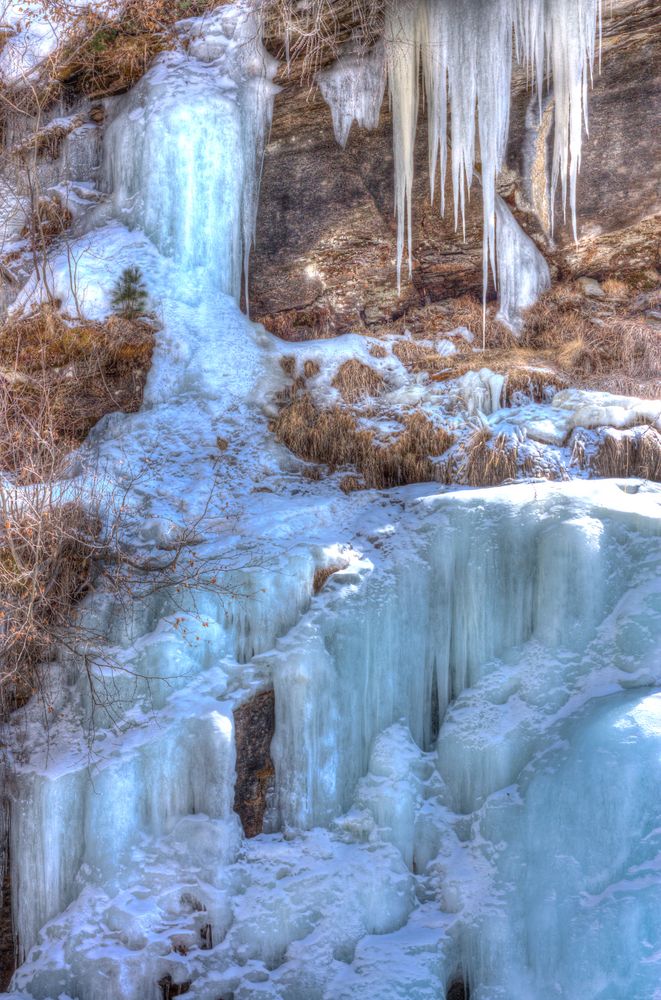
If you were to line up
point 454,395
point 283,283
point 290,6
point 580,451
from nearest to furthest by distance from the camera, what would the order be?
point 580,451
point 454,395
point 290,6
point 283,283

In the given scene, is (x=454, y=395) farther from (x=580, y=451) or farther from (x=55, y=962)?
(x=55, y=962)

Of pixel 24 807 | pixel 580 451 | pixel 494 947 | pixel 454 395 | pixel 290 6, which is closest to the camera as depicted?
pixel 494 947

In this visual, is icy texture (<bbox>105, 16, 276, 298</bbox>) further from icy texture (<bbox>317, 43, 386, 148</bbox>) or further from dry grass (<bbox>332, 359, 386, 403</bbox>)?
dry grass (<bbox>332, 359, 386, 403</bbox>)

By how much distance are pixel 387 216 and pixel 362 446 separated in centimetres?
326

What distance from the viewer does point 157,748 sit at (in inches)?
182

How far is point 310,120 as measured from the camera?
8352 millimetres

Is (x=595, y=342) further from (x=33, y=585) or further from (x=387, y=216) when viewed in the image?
(x=33, y=585)

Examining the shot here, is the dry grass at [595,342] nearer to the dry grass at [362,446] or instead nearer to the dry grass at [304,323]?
the dry grass at [362,446]

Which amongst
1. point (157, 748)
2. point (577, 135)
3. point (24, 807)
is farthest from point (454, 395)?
point (24, 807)

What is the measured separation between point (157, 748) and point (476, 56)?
6.46 metres

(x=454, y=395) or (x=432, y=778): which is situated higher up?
(x=454, y=395)

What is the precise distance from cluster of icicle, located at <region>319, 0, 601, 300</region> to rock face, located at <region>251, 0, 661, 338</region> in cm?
52

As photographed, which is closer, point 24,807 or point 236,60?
point 24,807

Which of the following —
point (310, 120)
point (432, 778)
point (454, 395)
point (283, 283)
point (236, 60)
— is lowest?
point (432, 778)
